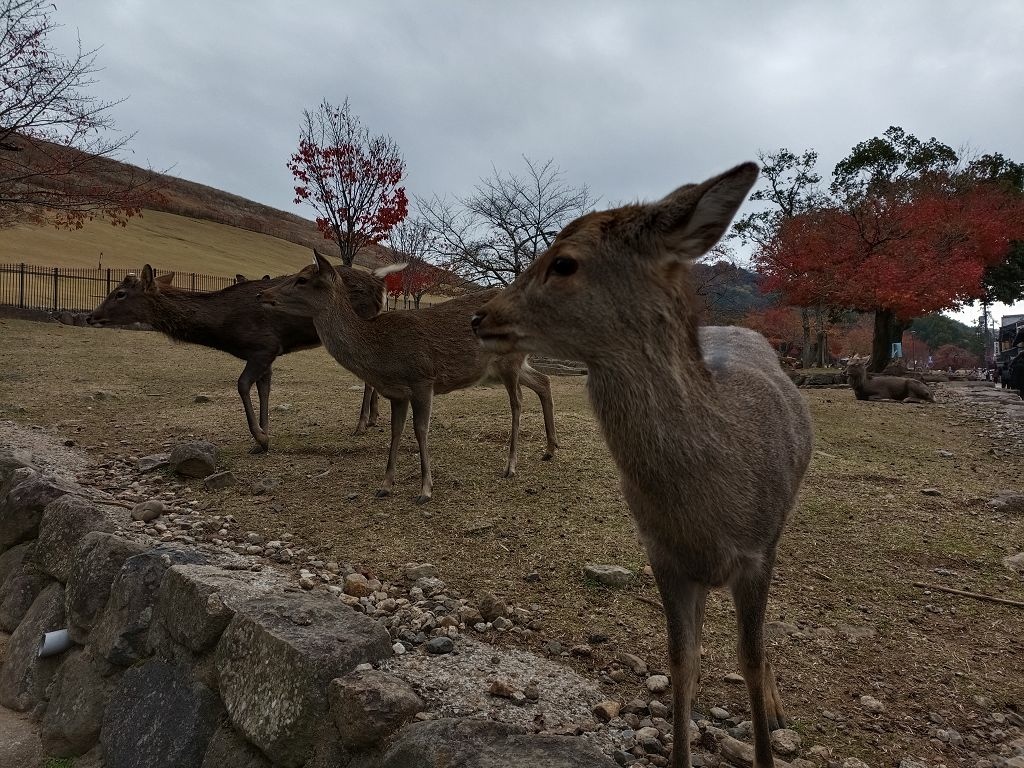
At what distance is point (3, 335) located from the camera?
49.6 feet

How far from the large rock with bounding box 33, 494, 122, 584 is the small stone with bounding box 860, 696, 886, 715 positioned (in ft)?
14.9

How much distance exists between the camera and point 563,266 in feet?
7.27

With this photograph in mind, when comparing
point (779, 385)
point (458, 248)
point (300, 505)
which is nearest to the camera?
point (779, 385)

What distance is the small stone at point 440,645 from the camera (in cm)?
287

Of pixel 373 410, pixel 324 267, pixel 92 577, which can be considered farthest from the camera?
pixel 373 410

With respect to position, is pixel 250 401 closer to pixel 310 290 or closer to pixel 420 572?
pixel 310 290

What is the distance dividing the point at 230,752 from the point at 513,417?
3567 millimetres

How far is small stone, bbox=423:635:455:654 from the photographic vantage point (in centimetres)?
287

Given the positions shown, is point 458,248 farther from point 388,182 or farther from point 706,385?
point 706,385

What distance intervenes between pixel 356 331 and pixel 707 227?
4.13 meters

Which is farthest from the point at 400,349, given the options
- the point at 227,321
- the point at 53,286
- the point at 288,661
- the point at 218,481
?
Answer: the point at 53,286

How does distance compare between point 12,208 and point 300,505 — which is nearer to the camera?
point 300,505

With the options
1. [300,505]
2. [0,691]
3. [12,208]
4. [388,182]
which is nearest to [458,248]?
[388,182]

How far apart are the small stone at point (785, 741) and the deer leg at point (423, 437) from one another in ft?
10.2
